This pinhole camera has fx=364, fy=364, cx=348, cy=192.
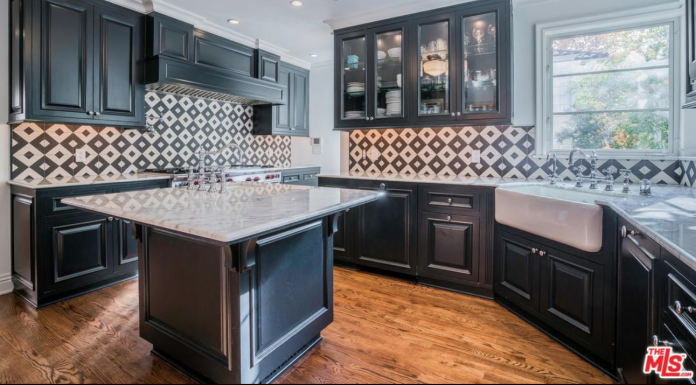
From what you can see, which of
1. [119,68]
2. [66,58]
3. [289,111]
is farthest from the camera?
[289,111]

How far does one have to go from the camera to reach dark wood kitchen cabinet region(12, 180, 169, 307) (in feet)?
8.34

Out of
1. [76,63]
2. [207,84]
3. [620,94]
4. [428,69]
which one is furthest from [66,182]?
[620,94]

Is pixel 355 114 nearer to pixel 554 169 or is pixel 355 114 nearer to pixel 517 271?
pixel 554 169

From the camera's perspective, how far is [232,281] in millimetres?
1463

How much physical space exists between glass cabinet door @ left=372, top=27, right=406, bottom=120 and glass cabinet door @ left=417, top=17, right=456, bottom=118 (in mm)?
185

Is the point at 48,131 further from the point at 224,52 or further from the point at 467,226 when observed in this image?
the point at 467,226

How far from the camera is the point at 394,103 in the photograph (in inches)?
133

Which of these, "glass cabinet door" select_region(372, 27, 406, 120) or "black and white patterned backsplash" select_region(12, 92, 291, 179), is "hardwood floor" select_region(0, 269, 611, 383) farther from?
"glass cabinet door" select_region(372, 27, 406, 120)

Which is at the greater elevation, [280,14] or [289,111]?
[280,14]

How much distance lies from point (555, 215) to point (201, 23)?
363 cm

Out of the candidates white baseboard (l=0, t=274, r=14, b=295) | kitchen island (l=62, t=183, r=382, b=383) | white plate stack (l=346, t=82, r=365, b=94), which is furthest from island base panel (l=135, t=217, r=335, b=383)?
white plate stack (l=346, t=82, r=365, b=94)

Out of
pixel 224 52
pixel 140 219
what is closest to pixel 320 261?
pixel 140 219

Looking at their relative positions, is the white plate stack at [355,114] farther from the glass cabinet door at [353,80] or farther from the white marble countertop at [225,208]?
the white marble countertop at [225,208]

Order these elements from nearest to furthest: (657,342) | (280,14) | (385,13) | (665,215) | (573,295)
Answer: (657,342)
(665,215)
(573,295)
(385,13)
(280,14)
